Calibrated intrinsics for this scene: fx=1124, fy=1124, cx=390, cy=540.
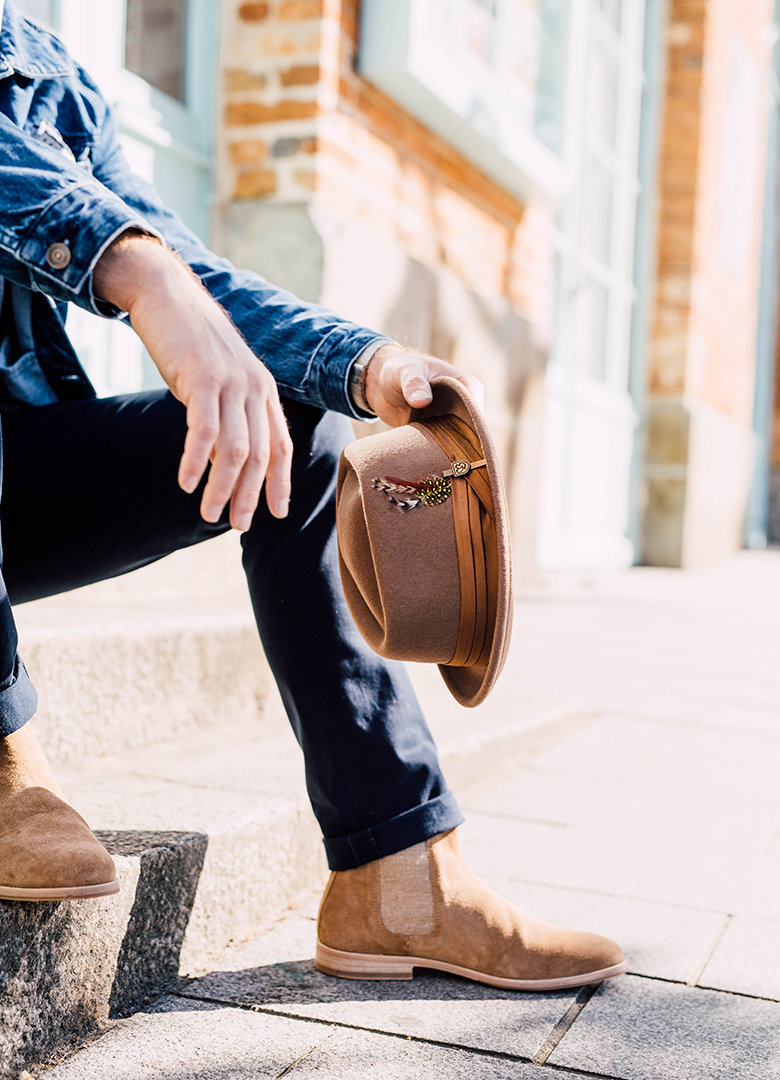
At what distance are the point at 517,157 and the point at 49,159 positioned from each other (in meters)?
3.71

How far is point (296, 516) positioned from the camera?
4.78ft

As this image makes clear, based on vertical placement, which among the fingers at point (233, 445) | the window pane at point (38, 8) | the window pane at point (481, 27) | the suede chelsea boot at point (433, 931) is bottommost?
the suede chelsea boot at point (433, 931)

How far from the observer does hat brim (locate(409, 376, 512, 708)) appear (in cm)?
124

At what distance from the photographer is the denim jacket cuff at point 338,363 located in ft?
4.77

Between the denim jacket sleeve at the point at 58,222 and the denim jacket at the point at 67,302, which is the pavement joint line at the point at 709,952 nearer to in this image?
the denim jacket at the point at 67,302

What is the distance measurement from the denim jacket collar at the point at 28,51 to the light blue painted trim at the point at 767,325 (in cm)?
1041

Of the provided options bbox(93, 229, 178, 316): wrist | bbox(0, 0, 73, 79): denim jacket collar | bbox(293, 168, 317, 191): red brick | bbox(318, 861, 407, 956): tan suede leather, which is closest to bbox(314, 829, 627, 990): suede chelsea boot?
bbox(318, 861, 407, 956): tan suede leather

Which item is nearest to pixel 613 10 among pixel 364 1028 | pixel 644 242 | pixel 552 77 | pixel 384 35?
pixel 644 242

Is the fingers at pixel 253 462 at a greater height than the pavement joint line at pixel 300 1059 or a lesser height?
greater

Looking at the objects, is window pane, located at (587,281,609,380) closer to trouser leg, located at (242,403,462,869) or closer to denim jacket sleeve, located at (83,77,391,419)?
denim jacket sleeve, located at (83,77,391,419)

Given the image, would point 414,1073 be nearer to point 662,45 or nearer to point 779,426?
point 662,45

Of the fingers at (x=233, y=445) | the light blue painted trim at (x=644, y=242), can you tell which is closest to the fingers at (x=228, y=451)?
the fingers at (x=233, y=445)

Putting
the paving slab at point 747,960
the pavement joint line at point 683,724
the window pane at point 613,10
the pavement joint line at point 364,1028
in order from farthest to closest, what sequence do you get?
the window pane at point 613,10
the pavement joint line at point 683,724
the paving slab at point 747,960
the pavement joint line at point 364,1028

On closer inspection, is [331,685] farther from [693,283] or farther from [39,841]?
[693,283]
